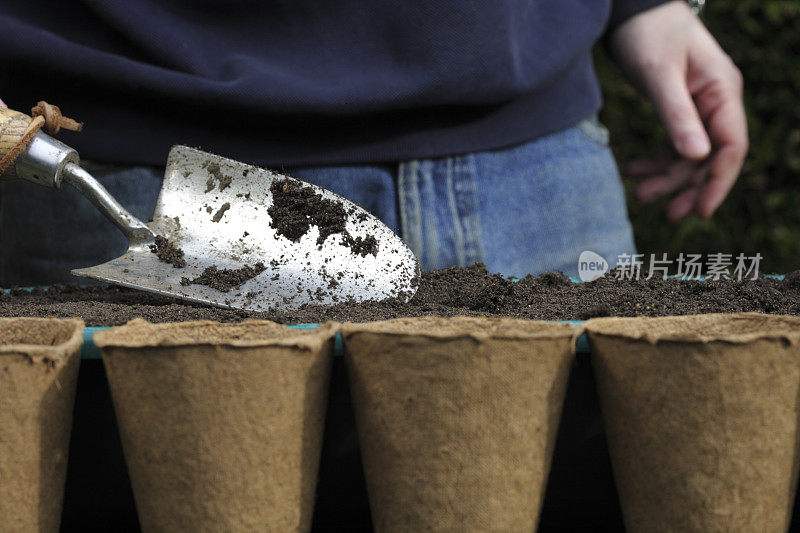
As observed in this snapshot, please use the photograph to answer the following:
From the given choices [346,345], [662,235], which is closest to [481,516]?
[346,345]

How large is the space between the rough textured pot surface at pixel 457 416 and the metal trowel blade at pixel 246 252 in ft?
1.00

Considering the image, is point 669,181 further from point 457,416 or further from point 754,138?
point 754,138

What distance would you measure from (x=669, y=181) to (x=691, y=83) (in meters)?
0.21

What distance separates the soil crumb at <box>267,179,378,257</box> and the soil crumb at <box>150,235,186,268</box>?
13 centimetres

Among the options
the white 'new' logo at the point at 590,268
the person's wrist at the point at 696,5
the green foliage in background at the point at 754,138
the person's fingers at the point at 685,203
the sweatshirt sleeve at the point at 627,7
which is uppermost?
the green foliage in background at the point at 754,138

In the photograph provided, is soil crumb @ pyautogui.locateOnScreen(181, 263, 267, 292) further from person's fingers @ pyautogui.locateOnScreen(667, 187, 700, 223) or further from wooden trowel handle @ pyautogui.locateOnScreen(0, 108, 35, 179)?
person's fingers @ pyautogui.locateOnScreen(667, 187, 700, 223)

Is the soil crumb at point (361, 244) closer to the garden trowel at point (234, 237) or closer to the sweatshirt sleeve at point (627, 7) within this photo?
the garden trowel at point (234, 237)

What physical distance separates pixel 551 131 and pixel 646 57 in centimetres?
31

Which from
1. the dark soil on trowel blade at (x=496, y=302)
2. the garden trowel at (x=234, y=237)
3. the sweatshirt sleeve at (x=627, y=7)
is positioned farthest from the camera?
the sweatshirt sleeve at (x=627, y=7)

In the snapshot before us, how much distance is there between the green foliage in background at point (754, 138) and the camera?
2.67 meters

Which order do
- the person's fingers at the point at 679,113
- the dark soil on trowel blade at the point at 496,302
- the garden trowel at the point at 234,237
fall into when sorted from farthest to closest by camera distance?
the person's fingers at the point at 679,113
the garden trowel at the point at 234,237
the dark soil on trowel blade at the point at 496,302

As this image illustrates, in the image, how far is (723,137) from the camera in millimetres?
1463

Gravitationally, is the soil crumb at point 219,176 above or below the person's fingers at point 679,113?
below

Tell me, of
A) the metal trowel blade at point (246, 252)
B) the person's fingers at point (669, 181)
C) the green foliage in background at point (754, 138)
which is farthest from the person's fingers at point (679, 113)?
the green foliage in background at point (754, 138)
